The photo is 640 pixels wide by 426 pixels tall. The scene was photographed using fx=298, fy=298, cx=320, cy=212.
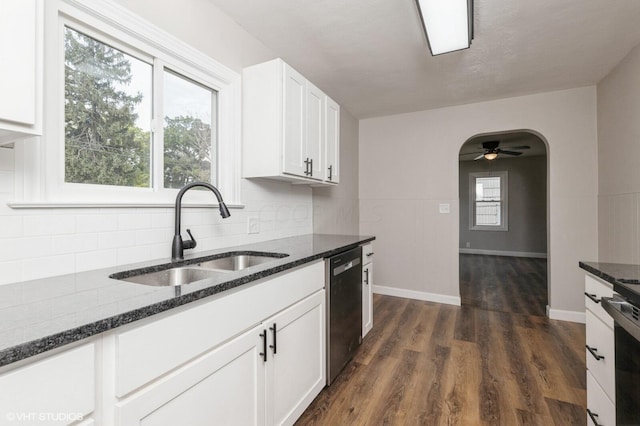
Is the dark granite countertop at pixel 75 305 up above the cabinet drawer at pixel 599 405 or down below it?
above

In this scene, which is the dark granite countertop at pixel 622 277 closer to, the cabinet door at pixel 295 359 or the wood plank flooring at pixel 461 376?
the wood plank flooring at pixel 461 376

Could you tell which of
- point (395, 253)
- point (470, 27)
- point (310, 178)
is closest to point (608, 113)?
point (470, 27)

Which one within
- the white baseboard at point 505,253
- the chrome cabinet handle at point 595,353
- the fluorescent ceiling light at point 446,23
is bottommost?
the white baseboard at point 505,253

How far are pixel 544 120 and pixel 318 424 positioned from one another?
3.71 metres

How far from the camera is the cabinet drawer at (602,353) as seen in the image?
3.82 ft

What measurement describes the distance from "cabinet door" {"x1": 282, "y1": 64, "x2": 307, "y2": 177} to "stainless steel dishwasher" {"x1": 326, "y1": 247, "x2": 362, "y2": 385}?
739 mm

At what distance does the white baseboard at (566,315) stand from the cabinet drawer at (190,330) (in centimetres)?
329

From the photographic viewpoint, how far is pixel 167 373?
90 centimetres

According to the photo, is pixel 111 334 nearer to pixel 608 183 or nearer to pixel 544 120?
pixel 608 183

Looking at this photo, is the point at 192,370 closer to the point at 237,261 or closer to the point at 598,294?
the point at 237,261

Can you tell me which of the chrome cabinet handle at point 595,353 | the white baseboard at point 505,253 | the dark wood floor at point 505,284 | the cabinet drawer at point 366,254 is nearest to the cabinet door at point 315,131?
the cabinet drawer at point 366,254

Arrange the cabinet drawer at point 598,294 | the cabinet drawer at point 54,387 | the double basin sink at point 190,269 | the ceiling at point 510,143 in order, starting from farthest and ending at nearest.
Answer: the ceiling at point 510,143
the double basin sink at point 190,269
the cabinet drawer at point 598,294
the cabinet drawer at point 54,387

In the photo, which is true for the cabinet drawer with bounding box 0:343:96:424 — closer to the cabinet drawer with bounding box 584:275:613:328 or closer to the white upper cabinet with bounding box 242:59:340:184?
the white upper cabinet with bounding box 242:59:340:184

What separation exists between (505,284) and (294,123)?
169 inches
